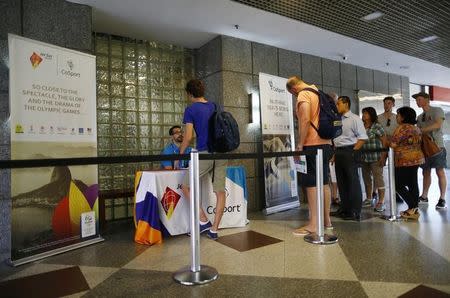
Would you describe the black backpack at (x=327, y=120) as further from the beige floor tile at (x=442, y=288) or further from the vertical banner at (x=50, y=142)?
the vertical banner at (x=50, y=142)

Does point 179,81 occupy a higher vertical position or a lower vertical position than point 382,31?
lower

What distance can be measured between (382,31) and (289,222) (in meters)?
2.73

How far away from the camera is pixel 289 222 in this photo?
3.48m

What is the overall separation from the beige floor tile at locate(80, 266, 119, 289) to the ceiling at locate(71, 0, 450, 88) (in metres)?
2.51

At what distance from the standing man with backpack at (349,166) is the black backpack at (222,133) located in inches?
51.8

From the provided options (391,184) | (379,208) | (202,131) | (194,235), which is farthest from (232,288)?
(379,208)

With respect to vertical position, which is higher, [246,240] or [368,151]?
[368,151]

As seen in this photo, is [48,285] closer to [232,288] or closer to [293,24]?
[232,288]

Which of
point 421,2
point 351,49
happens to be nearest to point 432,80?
point 351,49

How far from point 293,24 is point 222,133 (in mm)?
A: 2042

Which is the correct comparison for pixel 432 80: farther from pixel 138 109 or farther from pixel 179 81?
pixel 138 109

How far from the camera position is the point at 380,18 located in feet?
12.1

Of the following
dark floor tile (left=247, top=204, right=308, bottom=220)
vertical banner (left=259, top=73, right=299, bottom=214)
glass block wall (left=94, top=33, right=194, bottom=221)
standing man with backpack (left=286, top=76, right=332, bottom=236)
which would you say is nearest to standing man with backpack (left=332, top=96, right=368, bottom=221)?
dark floor tile (left=247, top=204, right=308, bottom=220)

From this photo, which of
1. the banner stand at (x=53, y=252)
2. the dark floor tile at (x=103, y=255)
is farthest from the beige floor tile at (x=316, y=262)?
the banner stand at (x=53, y=252)
